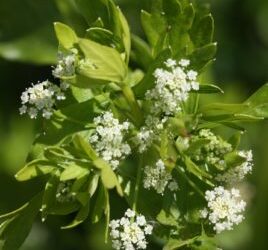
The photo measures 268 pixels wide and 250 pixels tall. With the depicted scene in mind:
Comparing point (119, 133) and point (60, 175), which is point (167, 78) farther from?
point (60, 175)

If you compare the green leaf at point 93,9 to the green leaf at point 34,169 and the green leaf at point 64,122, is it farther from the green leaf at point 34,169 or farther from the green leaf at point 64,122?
the green leaf at point 34,169

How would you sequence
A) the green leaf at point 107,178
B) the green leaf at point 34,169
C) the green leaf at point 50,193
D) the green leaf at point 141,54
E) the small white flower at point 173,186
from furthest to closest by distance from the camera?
the green leaf at point 141,54, the small white flower at point 173,186, the green leaf at point 50,193, the green leaf at point 34,169, the green leaf at point 107,178

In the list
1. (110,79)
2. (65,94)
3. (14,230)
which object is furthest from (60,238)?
(110,79)

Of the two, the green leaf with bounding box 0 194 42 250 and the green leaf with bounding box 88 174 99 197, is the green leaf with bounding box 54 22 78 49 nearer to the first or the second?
the green leaf with bounding box 88 174 99 197

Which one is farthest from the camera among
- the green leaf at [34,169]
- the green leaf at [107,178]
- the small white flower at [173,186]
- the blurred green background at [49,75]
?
the blurred green background at [49,75]

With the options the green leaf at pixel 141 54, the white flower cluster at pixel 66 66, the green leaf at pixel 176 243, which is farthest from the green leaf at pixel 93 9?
the green leaf at pixel 176 243

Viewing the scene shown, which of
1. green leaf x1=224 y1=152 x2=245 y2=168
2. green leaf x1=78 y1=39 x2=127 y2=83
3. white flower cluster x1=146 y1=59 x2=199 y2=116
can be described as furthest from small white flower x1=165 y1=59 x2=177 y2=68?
green leaf x1=224 y1=152 x2=245 y2=168
